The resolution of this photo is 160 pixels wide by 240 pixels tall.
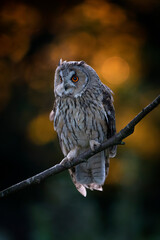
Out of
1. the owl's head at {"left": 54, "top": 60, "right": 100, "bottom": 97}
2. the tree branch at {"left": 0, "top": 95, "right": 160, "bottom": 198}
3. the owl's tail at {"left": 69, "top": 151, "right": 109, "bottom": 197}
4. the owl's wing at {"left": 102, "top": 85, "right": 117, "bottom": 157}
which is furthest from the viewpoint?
the owl's tail at {"left": 69, "top": 151, "right": 109, "bottom": 197}

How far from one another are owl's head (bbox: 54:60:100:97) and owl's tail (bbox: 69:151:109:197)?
0.65m

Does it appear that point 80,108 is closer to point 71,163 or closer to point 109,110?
point 109,110

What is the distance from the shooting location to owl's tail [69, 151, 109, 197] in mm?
3229

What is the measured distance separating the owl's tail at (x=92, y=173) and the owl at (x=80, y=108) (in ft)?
0.69

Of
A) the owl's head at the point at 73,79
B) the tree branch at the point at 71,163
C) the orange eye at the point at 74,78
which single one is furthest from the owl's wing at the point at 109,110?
the tree branch at the point at 71,163

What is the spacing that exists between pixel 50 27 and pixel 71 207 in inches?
117

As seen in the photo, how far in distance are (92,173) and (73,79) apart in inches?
35.0

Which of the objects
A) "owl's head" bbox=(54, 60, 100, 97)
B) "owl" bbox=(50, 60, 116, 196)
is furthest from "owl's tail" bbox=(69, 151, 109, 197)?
"owl's head" bbox=(54, 60, 100, 97)

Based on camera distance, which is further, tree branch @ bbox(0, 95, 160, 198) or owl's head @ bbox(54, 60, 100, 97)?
owl's head @ bbox(54, 60, 100, 97)

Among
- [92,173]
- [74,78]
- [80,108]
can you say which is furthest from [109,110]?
[92,173]

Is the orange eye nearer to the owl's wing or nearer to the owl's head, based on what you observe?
the owl's head

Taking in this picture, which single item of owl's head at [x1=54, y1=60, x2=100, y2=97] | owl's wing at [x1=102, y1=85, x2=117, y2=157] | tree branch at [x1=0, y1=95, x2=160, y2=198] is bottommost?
tree branch at [x1=0, y1=95, x2=160, y2=198]

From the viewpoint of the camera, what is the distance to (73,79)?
2.90m

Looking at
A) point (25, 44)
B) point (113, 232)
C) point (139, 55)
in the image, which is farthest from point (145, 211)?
point (25, 44)
